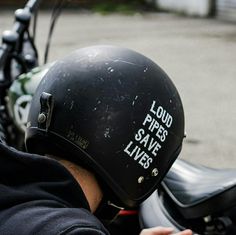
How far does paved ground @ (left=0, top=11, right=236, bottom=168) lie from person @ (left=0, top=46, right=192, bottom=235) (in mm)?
3110

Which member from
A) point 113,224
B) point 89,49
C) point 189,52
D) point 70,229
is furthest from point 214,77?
point 70,229

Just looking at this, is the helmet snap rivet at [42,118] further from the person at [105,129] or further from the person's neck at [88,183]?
the person's neck at [88,183]

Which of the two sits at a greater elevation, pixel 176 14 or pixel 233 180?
pixel 233 180

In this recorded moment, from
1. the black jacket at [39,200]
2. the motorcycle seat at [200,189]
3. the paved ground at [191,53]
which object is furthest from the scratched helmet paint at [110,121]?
the paved ground at [191,53]

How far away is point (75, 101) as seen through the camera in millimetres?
1688

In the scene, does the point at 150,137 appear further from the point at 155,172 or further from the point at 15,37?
the point at 15,37

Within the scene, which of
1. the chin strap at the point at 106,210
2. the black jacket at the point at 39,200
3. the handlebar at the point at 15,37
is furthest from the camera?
the handlebar at the point at 15,37

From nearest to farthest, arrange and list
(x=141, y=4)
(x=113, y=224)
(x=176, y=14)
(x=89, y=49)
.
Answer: (x=89, y=49) < (x=113, y=224) < (x=176, y=14) < (x=141, y=4)

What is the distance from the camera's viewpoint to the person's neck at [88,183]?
63.1 inches

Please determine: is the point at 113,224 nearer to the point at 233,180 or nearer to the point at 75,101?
the point at 233,180

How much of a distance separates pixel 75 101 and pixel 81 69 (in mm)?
106

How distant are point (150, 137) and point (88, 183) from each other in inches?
8.4

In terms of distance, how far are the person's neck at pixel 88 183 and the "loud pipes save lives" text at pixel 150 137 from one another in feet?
0.39

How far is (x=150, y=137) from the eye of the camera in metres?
1.71
